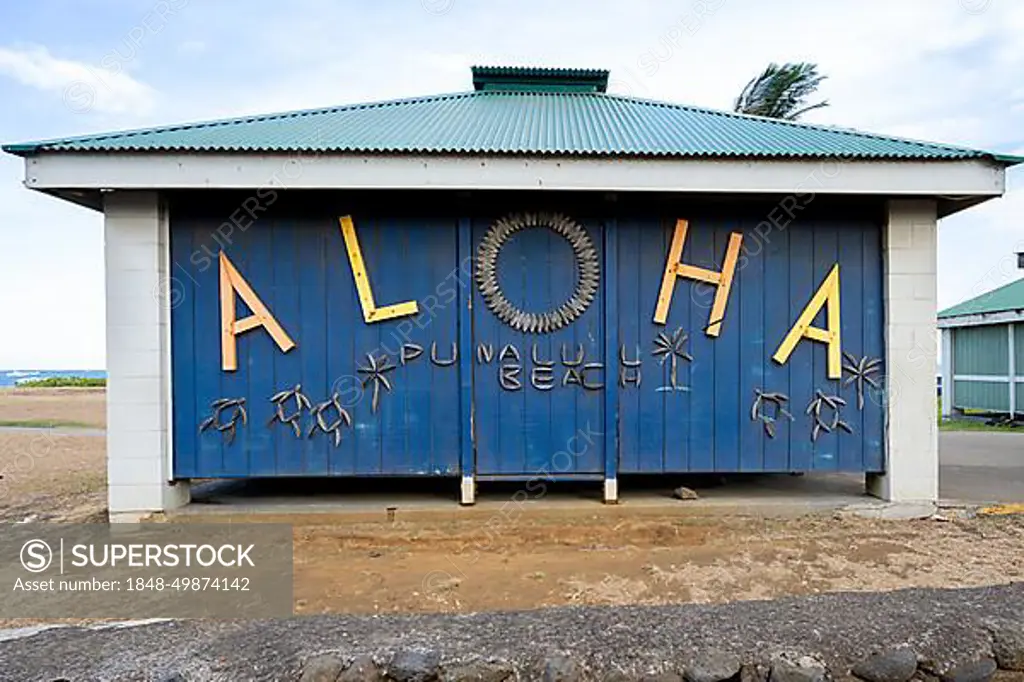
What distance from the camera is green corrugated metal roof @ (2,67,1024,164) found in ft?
17.0

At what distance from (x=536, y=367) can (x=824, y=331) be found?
2584 millimetres

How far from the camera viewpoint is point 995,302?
15.0 metres

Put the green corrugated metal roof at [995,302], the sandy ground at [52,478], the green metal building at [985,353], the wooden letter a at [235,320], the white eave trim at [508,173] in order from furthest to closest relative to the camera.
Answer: the green corrugated metal roof at [995,302] → the green metal building at [985,353] → the sandy ground at [52,478] → the wooden letter a at [235,320] → the white eave trim at [508,173]

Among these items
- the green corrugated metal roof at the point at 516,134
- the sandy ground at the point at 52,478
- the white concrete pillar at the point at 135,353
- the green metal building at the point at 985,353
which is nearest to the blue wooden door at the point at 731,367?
the green corrugated metal roof at the point at 516,134

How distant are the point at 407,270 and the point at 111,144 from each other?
2.57m

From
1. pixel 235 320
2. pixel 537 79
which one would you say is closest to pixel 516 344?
pixel 235 320

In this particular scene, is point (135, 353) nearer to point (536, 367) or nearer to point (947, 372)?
point (536, 367)

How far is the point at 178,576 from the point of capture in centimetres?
444

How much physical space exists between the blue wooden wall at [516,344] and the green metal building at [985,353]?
1109 cm

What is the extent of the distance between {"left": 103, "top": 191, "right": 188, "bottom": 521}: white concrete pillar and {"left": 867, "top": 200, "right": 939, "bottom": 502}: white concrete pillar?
20.9 feet

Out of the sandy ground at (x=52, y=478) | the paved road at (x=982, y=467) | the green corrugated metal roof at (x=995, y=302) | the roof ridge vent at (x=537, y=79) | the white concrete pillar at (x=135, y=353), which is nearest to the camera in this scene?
the white concrete pillar at (x=135, y=353)

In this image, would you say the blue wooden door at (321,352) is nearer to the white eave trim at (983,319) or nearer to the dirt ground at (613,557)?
the dirt ground at (613,557)

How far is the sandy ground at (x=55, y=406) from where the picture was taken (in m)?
16.5

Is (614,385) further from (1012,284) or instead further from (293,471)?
(1012,284)
